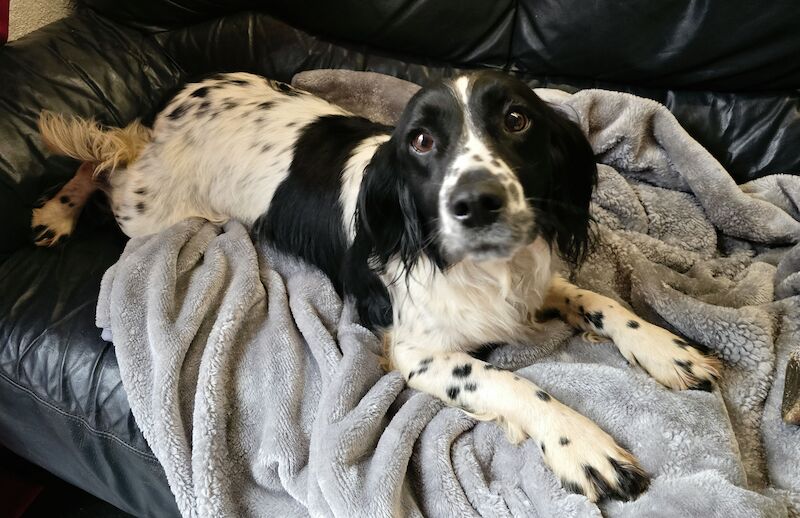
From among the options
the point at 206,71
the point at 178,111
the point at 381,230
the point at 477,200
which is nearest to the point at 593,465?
the point at 477,200

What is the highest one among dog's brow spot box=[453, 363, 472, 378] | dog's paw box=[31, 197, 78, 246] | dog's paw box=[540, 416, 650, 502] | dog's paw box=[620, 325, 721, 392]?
dog's paw box=[620, 325, 721, 392]

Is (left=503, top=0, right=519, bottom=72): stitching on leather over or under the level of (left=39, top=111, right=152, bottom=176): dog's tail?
over

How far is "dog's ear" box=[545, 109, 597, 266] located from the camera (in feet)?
5.29

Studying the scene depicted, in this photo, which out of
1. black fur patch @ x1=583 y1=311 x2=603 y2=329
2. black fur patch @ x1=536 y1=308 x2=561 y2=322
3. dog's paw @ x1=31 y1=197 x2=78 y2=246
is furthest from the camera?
dog's paw @ x1=31 y1=197 x2=78 y2=246

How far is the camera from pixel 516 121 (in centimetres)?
150

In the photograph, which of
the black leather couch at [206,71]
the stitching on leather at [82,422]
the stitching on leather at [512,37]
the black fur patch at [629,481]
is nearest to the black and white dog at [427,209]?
the black fur patch at [629,481]

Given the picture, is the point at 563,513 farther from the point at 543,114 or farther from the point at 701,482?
the point at 543,114

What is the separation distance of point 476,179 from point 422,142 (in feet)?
0.78

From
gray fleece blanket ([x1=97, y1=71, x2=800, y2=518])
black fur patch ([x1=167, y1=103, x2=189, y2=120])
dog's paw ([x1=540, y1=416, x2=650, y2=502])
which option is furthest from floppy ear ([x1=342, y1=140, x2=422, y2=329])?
black fur patch ([x1=167, y1=103, x2=189, y2=120])

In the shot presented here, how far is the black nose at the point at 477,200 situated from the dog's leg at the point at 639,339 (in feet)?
2.08

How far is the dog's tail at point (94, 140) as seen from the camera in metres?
2.14

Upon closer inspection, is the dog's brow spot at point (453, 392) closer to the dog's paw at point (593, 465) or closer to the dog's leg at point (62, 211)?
the dog's paw at point (593, 465)

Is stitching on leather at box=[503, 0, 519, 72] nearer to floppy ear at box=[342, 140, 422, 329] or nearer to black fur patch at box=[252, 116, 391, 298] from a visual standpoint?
black fur patch at box=[252, 116, 391, 298]

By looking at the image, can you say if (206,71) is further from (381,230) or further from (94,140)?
(381,230)
